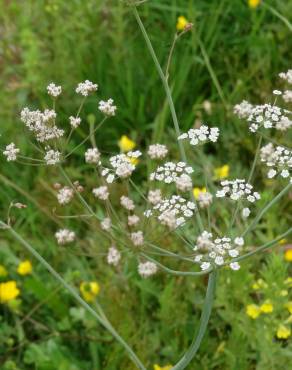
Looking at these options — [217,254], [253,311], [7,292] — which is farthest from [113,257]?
[7,292]

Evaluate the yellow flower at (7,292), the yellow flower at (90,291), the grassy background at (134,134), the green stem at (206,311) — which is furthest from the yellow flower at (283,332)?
the yellow flower at (7,292)

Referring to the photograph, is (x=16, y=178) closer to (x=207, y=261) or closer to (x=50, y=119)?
(x=50, y=119)

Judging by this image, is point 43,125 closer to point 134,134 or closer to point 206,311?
point 206,311

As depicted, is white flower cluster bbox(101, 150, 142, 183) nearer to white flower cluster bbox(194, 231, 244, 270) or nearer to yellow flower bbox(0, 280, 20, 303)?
white flower cluster bbox(194, 231, 244, 270)

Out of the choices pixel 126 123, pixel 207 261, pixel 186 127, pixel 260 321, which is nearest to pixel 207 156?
pixel 186 127

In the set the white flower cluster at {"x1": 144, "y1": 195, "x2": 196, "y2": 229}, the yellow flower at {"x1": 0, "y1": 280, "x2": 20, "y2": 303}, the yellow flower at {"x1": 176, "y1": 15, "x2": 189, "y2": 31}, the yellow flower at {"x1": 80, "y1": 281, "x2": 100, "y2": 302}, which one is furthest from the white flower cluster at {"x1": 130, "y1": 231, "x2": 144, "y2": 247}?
the yellow flower at {"x1": 176, "y1": 15, "x2": 189, "y2": 31}

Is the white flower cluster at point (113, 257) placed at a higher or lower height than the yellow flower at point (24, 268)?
lower

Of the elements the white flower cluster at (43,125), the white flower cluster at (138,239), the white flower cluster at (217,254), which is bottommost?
the white flower cluster at (138,239)

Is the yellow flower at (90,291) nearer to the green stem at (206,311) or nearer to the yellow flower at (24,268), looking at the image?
the yellow flower at (24,268)
